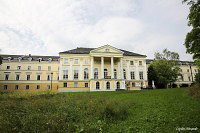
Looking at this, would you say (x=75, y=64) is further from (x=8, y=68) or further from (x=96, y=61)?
(x=8, y=68)

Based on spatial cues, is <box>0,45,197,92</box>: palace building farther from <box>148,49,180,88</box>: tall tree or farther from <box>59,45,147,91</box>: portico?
<box>148,49,180,88</box>: tall tree

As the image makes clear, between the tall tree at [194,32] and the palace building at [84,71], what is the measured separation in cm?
2233

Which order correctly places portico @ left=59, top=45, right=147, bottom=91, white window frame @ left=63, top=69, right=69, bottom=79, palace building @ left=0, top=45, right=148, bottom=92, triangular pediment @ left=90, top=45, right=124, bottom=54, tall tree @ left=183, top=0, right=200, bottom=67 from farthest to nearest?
triangular pediment @ left=90, top=45, right=124, bottom=54 < white window frame @ left=63, top=69, right=69, bottom=79 < palace building @ left=0, top=45, right=148, bottom=92 < portico @ left=59, top=45, right=147, bottom=91 < tall tree @ left=183, top=0, right=200, bottom=67

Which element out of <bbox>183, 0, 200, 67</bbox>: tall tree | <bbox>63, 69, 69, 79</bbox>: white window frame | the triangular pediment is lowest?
<bbox>63, 69, 69, 79</bbox>: white window frame

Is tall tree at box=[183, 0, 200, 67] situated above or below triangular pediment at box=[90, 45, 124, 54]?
below

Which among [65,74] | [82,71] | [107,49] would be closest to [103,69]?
[107,49]

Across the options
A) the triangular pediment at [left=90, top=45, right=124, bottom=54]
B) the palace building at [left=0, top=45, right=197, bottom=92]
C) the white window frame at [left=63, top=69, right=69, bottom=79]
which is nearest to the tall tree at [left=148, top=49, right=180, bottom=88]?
the palace building at [left=0, top=45, right=197, bottom=92]

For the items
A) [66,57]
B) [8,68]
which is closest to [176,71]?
[66,57]

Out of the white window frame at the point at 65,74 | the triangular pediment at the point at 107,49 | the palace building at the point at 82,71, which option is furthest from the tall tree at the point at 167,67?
the white window frame at the point at 65,74

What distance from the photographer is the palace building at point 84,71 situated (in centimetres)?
3484

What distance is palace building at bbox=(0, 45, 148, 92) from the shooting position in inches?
1372

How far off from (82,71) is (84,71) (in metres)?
0.64

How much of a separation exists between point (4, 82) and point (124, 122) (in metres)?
55.6

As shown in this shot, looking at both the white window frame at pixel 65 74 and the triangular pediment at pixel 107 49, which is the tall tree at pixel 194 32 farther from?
the white window frame at pixel 65 74
